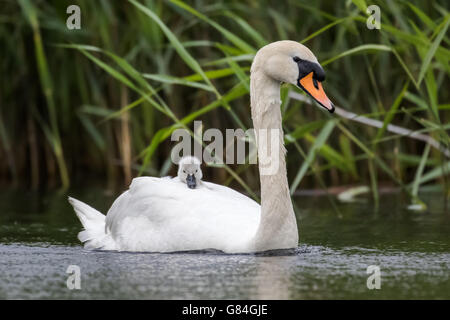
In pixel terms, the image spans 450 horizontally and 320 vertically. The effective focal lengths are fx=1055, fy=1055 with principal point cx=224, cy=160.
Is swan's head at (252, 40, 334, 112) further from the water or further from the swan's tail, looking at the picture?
the swan's tail

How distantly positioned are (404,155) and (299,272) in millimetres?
4127

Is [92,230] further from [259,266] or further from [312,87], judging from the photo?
[312,87]

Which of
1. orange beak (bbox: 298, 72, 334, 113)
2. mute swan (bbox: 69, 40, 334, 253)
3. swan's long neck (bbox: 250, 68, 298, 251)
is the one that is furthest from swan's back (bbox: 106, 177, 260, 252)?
orange beak (bbox: 298, 72, 334, 113)

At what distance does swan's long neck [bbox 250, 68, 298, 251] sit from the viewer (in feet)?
19.2

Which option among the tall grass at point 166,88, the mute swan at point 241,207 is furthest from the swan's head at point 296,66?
the tall grass at point 166,88

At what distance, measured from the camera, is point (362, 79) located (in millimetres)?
9516

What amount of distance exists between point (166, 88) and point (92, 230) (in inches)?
125

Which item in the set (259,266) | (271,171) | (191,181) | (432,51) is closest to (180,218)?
(191,181)

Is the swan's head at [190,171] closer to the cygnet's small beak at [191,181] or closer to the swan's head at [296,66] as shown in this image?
the cygnet's small beak at [191,181]

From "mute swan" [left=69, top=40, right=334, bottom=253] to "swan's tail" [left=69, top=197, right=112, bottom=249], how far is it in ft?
0.07

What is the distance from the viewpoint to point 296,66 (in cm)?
593

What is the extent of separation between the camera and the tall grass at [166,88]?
357 inches
